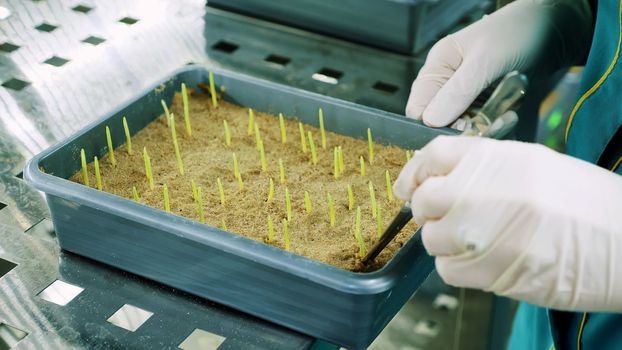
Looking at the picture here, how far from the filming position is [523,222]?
2.51 ft

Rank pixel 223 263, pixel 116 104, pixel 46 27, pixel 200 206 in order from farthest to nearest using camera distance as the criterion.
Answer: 1. pixel 46 27
2. pixel 116 104
3. pixel 200 206
4. pixel 223 263

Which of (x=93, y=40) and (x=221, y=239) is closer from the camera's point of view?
(x=221, y=239)

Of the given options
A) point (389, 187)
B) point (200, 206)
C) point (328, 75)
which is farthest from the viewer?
point (328, 75)

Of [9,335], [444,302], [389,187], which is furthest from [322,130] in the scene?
[444,302]

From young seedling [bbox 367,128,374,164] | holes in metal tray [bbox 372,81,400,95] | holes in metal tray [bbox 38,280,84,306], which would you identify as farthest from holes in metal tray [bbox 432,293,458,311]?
holes in metal tray [bbox 38,280,84,306]

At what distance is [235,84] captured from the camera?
1.23 m

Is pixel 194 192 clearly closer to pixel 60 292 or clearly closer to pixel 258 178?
pixel 258 178

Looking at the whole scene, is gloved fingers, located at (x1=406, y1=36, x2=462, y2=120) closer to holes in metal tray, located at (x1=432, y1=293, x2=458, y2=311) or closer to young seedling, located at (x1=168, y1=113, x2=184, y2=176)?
young seedling, located at (x1=168, y1=113, x2=184, y2=176)

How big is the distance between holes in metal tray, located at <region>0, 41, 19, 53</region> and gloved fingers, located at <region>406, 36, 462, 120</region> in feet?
2.47

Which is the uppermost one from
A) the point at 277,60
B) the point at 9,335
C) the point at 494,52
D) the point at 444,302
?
the point at 494,52

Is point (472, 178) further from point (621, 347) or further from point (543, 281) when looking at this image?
point (621, 347)

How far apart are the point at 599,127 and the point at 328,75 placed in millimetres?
515

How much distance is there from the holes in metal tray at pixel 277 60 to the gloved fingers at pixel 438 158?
650mm

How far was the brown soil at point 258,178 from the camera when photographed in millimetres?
983
